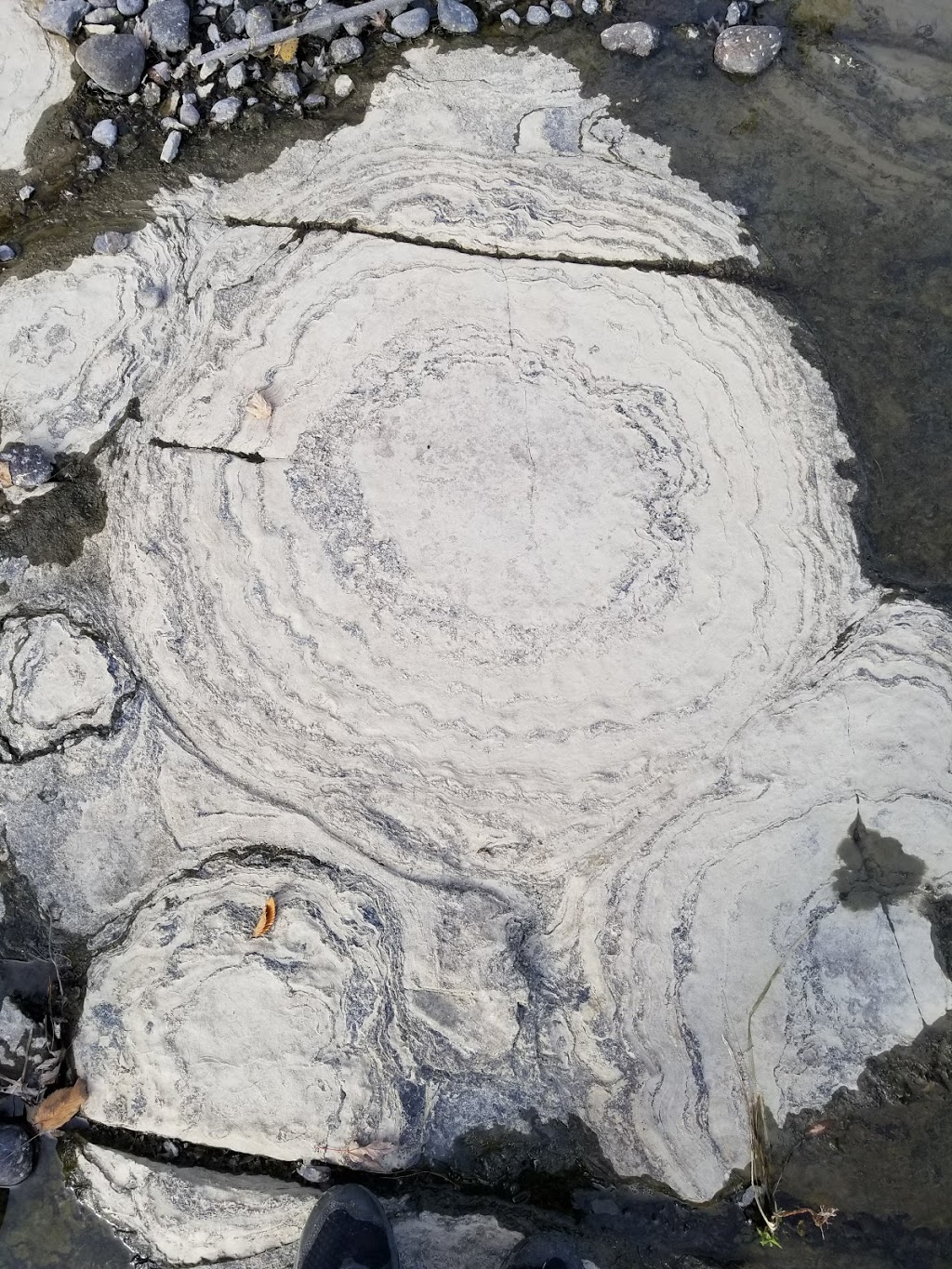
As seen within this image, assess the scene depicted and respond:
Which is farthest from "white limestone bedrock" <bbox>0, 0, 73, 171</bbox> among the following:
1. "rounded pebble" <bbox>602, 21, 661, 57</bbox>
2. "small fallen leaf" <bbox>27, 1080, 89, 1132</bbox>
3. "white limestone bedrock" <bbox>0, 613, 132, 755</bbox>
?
"small fallen leaf" <bbox>27, 1080, 89, 1132</bbox>

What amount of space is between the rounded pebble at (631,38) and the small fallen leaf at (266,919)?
3.74m

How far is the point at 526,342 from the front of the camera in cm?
332

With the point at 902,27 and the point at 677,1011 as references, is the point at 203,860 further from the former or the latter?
the point at 902,27

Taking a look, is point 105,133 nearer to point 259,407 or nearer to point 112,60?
point 112,60

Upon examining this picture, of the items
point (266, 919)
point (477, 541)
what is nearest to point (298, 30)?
point (477, 541)

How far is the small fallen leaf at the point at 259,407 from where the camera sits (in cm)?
328

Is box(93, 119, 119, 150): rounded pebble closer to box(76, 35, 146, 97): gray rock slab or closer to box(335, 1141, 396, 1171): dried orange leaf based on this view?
box(76, 35, 146, 97): gray rock slab

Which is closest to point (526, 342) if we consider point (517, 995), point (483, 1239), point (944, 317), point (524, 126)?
point (524, 126)

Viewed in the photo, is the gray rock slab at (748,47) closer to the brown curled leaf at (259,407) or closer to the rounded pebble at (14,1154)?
the brown curled leaf at (259,407)

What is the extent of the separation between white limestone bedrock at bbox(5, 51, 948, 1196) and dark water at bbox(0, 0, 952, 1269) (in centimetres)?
20

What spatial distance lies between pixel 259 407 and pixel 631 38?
7.29ft

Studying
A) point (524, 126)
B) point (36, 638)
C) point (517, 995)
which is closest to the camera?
point (517, 995)

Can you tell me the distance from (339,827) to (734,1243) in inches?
82.9

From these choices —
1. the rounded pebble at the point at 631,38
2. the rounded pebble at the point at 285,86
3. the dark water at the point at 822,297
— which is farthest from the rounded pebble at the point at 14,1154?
the rounded pebble at the point at 631,38
